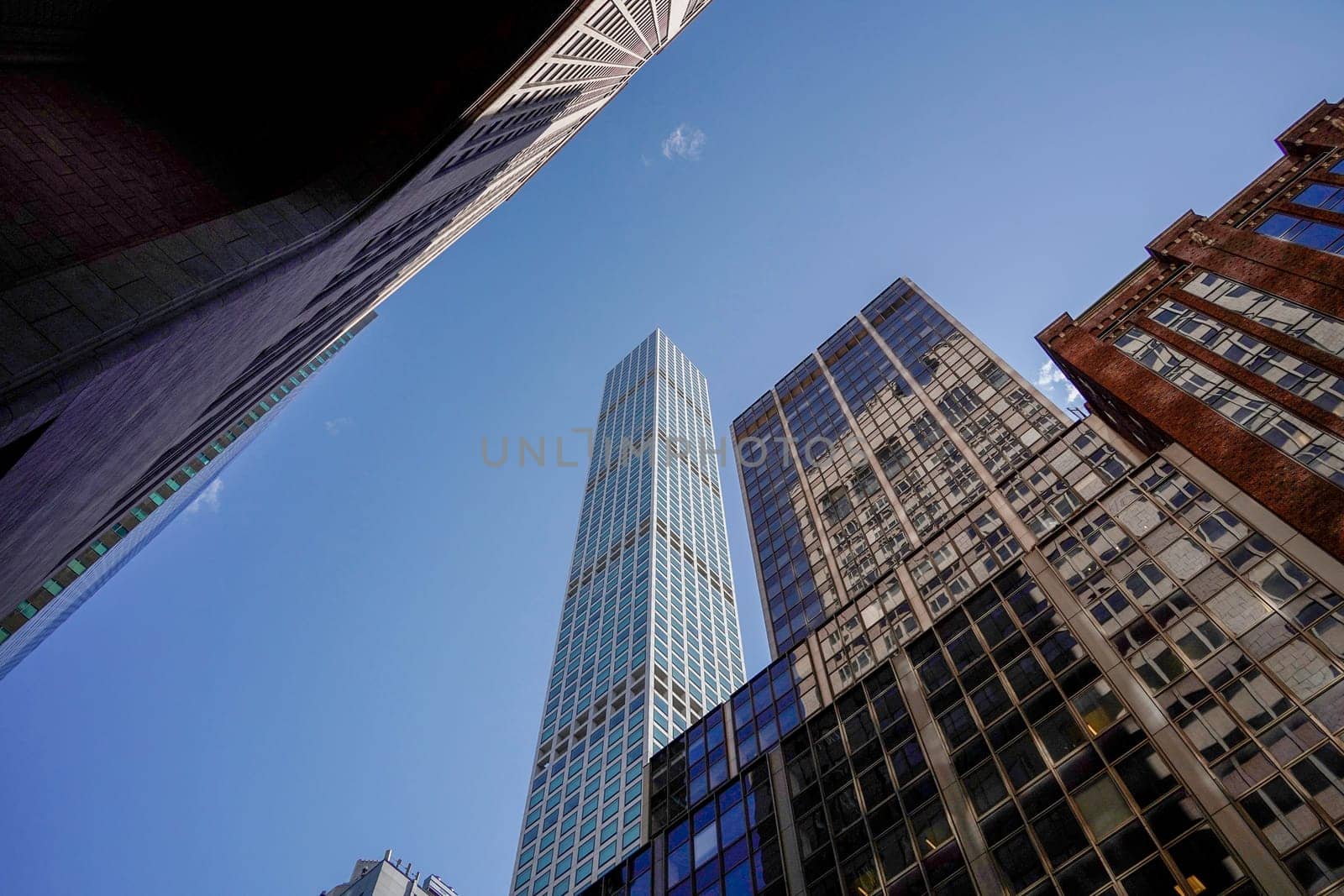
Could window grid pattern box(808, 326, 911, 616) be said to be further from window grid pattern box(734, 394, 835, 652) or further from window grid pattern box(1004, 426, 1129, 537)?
window grid pattern box(1004, 426, 1129, 537)

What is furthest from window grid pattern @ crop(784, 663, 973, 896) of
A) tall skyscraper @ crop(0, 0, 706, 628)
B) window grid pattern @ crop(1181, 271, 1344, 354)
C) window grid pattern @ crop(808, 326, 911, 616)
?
tall skyscraper @ crop(0, 0, 706, 628)

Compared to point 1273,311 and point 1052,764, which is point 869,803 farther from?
point 1273,311

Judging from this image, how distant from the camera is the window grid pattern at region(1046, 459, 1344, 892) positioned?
2414cm

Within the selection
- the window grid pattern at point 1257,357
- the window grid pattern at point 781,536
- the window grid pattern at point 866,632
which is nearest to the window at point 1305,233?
the window grid pattern at point 1257,357

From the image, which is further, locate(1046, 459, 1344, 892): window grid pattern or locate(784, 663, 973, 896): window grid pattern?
locate(784, 663, 973, 896): window grid pattern

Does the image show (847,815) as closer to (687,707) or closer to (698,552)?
(687,707)

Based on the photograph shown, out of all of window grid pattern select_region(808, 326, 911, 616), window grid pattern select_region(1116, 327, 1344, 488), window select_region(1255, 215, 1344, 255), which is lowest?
window grid pattern select_region(1116, 327, 1344, 488)

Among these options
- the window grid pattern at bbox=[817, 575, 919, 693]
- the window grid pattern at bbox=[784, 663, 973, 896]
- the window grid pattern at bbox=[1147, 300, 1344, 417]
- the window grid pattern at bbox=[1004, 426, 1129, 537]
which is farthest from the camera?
the window grid pattern at bbox=[1004, 426, 1129, 537]

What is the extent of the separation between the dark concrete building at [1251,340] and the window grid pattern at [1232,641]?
2380 mm

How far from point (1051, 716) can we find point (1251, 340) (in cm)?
2452

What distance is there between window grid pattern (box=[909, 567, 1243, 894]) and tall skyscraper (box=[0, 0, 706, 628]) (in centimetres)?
3155

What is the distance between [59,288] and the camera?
10344mm

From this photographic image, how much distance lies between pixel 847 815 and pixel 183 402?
1292 inches

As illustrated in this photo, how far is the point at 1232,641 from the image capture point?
96.9 ft
